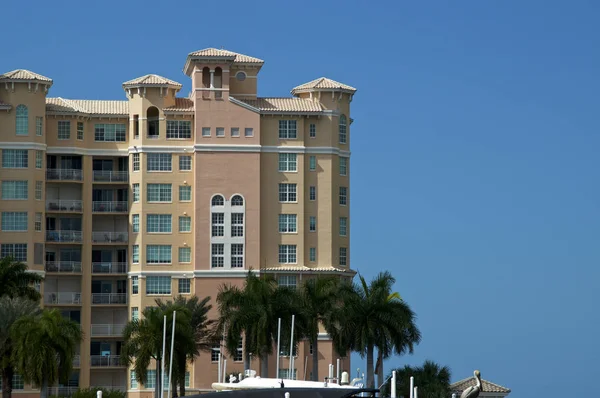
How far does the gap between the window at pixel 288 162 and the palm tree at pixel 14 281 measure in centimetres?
2929

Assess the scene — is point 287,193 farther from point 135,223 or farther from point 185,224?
point 135,223

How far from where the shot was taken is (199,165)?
134 meters

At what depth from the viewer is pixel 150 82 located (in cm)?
13538

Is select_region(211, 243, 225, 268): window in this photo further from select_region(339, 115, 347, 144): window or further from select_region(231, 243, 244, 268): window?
select_region(339, 115, 347, 144): window

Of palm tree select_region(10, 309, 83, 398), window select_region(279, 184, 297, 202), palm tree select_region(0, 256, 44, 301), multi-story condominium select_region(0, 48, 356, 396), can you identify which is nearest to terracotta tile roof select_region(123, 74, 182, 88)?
multi-story condominium select_region(0, 48, 356, 396)

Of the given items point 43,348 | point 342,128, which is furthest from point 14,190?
point 43,348

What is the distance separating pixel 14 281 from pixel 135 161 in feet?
82.5

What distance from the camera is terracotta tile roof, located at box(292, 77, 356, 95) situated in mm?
137375

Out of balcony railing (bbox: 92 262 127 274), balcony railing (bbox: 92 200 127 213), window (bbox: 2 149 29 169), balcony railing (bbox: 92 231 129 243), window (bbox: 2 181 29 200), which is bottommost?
balcony railing (bbox: 92 262 127 274)

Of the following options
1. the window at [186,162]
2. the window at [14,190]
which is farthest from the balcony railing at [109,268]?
the window at [186,162]

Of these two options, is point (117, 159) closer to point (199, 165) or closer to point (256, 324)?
point (199, 165)

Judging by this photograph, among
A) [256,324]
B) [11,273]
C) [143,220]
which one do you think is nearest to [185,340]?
[256,324]

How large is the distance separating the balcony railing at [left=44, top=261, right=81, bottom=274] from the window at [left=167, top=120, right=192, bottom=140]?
13.8 m

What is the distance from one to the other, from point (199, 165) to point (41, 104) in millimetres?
14482
